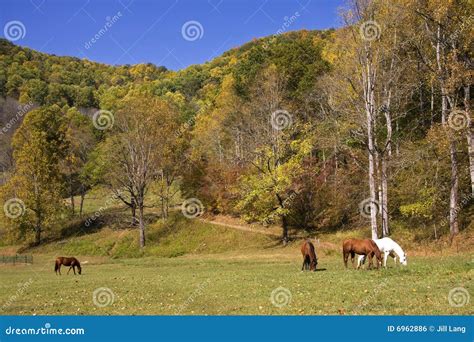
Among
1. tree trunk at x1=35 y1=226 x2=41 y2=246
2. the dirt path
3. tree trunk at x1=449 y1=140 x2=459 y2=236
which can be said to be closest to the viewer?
tree trunk at x1=449 y1=140 x2=459 y2=236

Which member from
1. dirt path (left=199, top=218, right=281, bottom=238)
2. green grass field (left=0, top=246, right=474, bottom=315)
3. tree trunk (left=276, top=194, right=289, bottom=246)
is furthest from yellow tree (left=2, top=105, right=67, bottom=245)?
green grass field (left=0, top=246, right=474, bottom=315)

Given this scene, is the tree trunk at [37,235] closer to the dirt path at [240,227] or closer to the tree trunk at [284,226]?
the dirt path at [240,227]

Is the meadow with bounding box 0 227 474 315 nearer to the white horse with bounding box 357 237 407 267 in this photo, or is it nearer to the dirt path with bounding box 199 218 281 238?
the white horse with bounding box 357 237 407 267

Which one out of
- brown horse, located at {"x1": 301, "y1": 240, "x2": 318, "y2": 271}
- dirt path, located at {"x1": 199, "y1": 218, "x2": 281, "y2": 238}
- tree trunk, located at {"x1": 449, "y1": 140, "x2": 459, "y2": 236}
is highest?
tree trunk, located at {"x1": 449, "y1": 140, "x2": 459, "y2": 236}

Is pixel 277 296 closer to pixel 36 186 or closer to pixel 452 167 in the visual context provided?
pixel 452 167

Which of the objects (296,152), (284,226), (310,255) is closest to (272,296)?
(310,255)

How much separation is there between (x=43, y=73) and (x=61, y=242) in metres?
115

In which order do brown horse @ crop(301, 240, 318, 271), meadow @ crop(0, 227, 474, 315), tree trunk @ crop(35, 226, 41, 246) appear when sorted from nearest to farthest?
meadow @ crop(0, 227, 474, 315) → brown horse @ crop(301, 240, 318, 271) → tree trunk @ crop(35, 226, 41, 246)

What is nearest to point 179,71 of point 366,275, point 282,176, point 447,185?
point 282,176

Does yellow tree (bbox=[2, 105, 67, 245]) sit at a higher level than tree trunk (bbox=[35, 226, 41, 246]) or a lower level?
higher

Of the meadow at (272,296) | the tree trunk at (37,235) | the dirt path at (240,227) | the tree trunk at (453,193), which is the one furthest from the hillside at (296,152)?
the meadow at (272,296)

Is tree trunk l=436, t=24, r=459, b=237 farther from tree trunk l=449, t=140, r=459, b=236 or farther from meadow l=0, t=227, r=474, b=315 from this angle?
meadow l=0, t=227, r=474, b=315

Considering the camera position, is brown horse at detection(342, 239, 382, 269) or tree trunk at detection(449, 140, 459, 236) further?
tree trunk at detection(449, 140, 459, 236)

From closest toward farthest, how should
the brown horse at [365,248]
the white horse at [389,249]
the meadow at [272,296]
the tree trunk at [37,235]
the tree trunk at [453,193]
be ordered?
the meadow at [272,296] < the brown horse at [365,248] < the white horse at [389,249] < the tree trunk at [453,193] < the tree trunk at [37,235]
